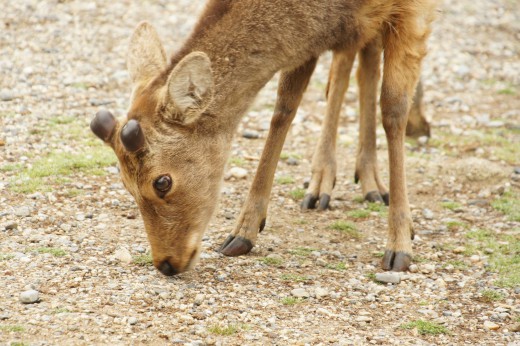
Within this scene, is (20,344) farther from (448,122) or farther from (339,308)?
(448,122)

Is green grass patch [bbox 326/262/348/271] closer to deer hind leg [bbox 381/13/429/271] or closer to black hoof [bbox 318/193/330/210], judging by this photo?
deer hind leg [bbox 381/13/429/271]

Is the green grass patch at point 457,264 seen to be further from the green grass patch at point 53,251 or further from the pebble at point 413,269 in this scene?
the green grass patch at point 53,251

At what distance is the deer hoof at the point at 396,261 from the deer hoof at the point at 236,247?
1.22m

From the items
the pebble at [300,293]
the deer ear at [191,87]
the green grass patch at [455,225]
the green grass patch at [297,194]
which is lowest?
the pebble at [300,293]

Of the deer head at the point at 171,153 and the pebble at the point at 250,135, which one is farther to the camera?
the pebble at the point at 250,135

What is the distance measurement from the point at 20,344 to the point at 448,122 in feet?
26.2

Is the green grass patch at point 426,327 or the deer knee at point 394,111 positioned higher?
the deer knee at point 394,111

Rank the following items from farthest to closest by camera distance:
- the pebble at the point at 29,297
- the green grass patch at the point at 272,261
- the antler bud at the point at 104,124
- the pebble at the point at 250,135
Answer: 1. the pebble at the point at 250,135
2. the green grass patch at the point at 272,261
3. the antler bud at the point at 104,124
4. the pebble at the point at 29,297

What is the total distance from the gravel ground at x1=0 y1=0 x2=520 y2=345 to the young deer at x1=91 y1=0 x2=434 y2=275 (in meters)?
0.36

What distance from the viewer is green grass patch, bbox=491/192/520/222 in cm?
849

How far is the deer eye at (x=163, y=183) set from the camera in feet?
20.5

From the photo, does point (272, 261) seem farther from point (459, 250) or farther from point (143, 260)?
point (459, 250)

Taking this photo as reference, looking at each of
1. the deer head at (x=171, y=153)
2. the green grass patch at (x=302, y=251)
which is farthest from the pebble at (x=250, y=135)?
the deer head at (x=171, y=153)

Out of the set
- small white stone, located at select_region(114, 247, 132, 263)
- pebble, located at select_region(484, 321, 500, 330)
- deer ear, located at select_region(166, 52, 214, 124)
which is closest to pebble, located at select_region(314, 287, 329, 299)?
pebble, located at select_region(484, 321, 500, 330)
